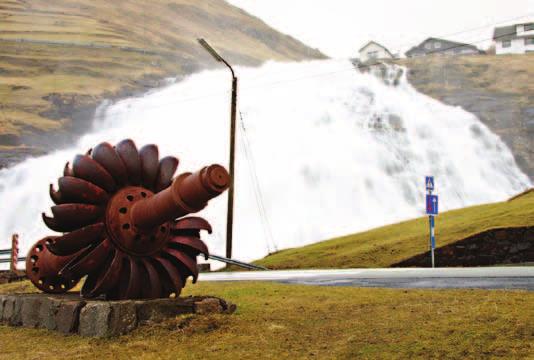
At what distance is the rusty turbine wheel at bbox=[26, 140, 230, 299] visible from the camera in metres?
8.45

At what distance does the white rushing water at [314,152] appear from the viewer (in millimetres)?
62375

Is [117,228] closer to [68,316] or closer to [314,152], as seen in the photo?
[68,316]

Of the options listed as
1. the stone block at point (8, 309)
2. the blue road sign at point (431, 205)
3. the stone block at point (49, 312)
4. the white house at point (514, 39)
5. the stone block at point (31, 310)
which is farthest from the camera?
the white house at point (514, 39)

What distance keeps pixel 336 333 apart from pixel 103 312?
3.02 meters

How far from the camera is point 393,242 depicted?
2502 centimetres

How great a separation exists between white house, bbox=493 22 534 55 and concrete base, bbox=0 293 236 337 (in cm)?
11941

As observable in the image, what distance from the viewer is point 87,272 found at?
859 cm

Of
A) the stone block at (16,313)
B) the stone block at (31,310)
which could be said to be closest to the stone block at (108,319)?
the stone block at (31,310)

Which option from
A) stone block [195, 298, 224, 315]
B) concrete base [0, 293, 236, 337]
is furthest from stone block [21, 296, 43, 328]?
stone block [195, 298, 224, 315]

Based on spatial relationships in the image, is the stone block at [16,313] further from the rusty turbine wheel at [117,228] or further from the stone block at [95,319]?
the stone block at [95,319]

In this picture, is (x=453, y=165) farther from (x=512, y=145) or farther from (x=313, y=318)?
(x=313, y=318)

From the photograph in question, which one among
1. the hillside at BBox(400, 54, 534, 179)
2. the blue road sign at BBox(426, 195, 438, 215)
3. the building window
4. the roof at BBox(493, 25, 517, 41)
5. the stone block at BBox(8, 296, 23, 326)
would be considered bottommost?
the stone block at BBox(8, 296, 23, 326)

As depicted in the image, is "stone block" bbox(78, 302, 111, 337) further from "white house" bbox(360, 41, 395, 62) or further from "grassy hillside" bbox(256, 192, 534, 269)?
"white house" bbox(360, 41, 395, 62)

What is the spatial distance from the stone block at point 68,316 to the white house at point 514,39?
120 metres
